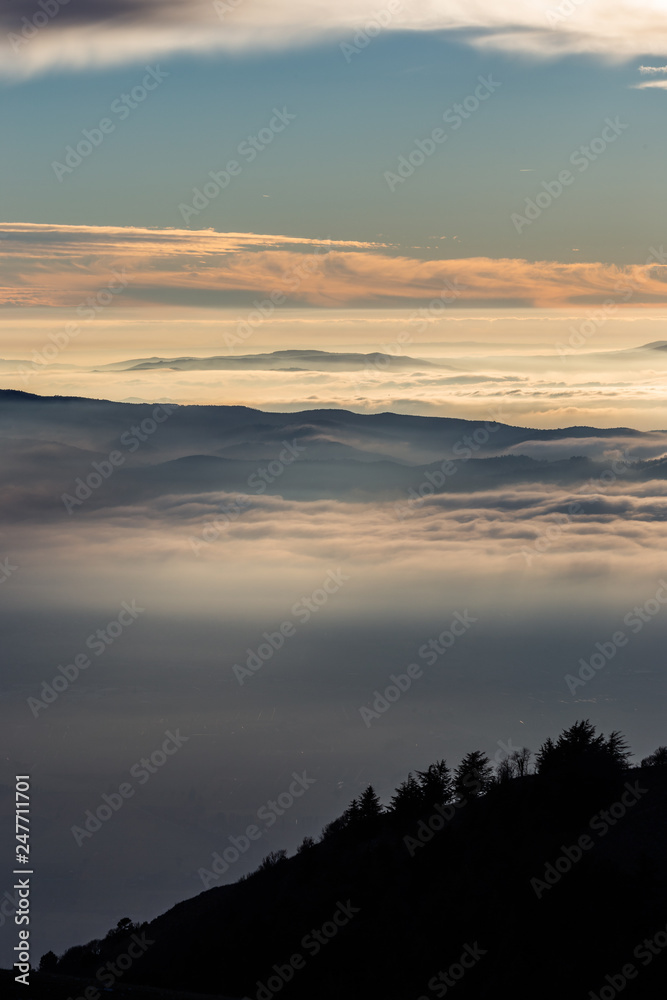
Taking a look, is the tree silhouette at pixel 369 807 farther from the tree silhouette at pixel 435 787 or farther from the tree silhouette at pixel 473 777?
the tree silhouette at pixel 473 777

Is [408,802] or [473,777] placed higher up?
[473,777]

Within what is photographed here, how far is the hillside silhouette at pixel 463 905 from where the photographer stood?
41125 mm

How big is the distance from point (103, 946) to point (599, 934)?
131ft

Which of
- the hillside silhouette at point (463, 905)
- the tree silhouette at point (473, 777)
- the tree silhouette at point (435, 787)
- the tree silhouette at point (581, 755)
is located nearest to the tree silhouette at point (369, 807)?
the hillside silhouette at point (463, 905)

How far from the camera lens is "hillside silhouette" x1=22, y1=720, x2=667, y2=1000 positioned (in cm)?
4112

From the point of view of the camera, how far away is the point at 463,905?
44844mm

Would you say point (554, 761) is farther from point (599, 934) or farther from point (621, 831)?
point (599, 934)

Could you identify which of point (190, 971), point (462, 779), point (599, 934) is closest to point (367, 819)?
point (462, 779)

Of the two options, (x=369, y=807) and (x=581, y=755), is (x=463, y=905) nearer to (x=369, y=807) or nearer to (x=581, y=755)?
(x=581, y=755)

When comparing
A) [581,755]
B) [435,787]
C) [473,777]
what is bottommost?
[581,755]

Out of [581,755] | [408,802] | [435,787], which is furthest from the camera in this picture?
[435,787]

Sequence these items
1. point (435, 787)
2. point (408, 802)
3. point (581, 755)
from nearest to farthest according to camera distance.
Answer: point (581, 755)
point (408, 802)
point (435, 787)

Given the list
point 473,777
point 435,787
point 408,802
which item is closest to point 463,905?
point 408,802

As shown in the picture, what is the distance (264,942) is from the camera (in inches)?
1845
